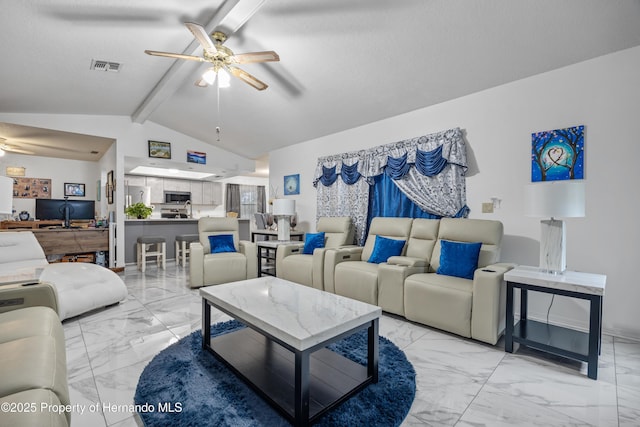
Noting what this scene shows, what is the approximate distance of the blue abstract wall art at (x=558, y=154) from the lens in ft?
8.64

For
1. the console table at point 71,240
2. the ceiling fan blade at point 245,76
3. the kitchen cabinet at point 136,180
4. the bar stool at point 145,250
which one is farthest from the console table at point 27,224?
the ceiling fan blade at point 245,76

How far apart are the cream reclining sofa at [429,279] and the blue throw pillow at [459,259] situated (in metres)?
0.10

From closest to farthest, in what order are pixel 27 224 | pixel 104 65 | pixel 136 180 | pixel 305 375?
pixel 305 375 → pixel 104 65 → pixel 27 224 → pixel 136 180

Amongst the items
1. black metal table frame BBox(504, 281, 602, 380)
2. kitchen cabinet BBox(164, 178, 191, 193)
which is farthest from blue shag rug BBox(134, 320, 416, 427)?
kitchen cabinet BBox(164, 178, 191, 193)

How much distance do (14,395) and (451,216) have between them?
3582 millimetres

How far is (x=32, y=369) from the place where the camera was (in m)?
1.12

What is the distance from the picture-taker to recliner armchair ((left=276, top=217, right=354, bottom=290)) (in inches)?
148

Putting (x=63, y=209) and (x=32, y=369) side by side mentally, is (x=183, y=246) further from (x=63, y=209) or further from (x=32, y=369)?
(x=32, y=369)

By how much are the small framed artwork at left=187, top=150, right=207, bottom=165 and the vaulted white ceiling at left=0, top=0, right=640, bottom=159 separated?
5.89 feet

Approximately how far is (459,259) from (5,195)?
3729 millimetres

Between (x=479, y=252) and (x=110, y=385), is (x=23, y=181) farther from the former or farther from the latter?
(x=479, y=252)

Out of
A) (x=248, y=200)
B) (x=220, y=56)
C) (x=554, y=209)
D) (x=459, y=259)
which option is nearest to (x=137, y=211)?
(x=220, y=56)

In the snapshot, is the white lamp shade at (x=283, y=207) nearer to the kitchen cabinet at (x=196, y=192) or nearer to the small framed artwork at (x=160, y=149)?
the small framed artwork at (x=160, y=149)

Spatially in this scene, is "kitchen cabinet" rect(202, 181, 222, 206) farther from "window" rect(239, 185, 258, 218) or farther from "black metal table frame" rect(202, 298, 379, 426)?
"black metal table frame" rect(202, 298, 379, 426)
